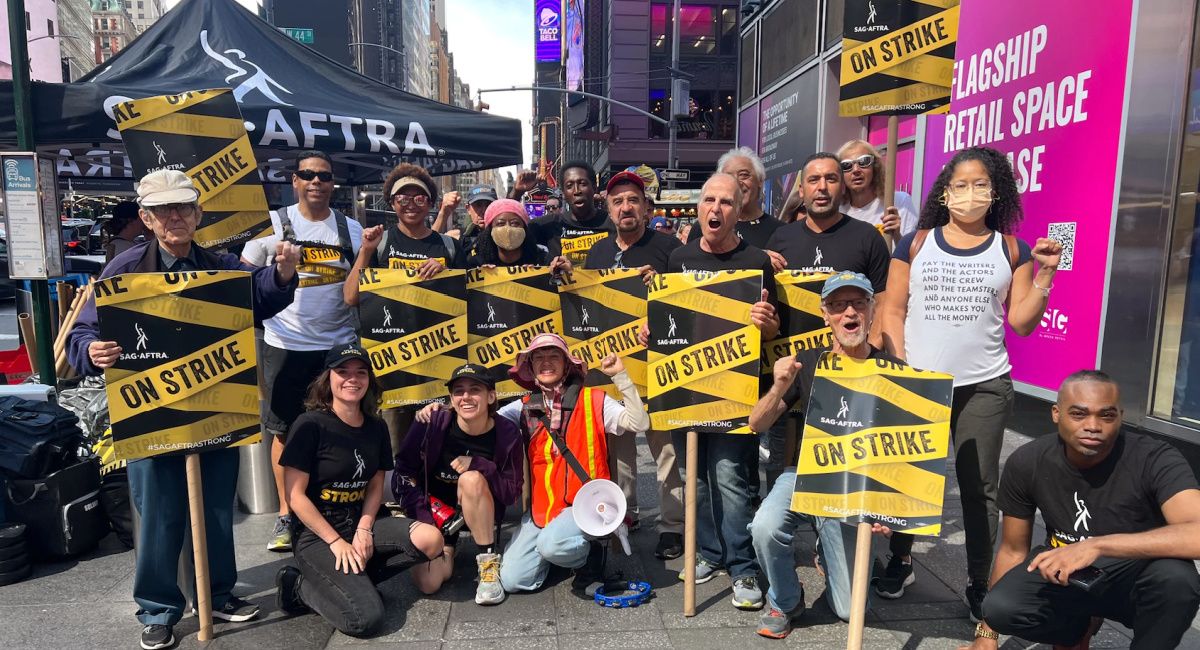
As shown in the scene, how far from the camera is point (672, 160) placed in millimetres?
20953

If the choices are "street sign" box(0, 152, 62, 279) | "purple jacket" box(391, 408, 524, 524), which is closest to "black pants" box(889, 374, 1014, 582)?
"purple jacket" box(391, 408, 524, 524)

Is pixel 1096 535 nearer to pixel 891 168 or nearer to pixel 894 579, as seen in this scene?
pixel 894 579

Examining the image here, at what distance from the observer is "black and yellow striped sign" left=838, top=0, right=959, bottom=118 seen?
13.5ft

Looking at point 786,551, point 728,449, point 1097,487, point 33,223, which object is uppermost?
point 33,223

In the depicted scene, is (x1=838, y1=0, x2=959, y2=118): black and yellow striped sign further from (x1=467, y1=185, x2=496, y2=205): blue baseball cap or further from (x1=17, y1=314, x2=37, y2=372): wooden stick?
(x1=17, y1=314, x2=37, y2=372): wooden stick

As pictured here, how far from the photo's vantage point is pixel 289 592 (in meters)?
→ 3.54

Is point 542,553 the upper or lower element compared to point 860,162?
lower

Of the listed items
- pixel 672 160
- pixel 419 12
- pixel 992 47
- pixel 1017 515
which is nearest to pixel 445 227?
pixel 1017 515

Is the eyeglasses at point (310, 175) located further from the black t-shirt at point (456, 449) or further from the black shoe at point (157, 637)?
the black shoe at point (157, 637)

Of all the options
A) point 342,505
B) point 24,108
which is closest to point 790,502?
point 342,505

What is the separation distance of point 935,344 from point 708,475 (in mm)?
1274

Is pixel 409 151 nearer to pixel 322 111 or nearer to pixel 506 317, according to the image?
pixel 322 111

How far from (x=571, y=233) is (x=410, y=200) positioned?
1.08 metres

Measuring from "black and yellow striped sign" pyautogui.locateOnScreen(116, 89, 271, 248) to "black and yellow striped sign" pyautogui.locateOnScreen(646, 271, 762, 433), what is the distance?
83.8 inches
